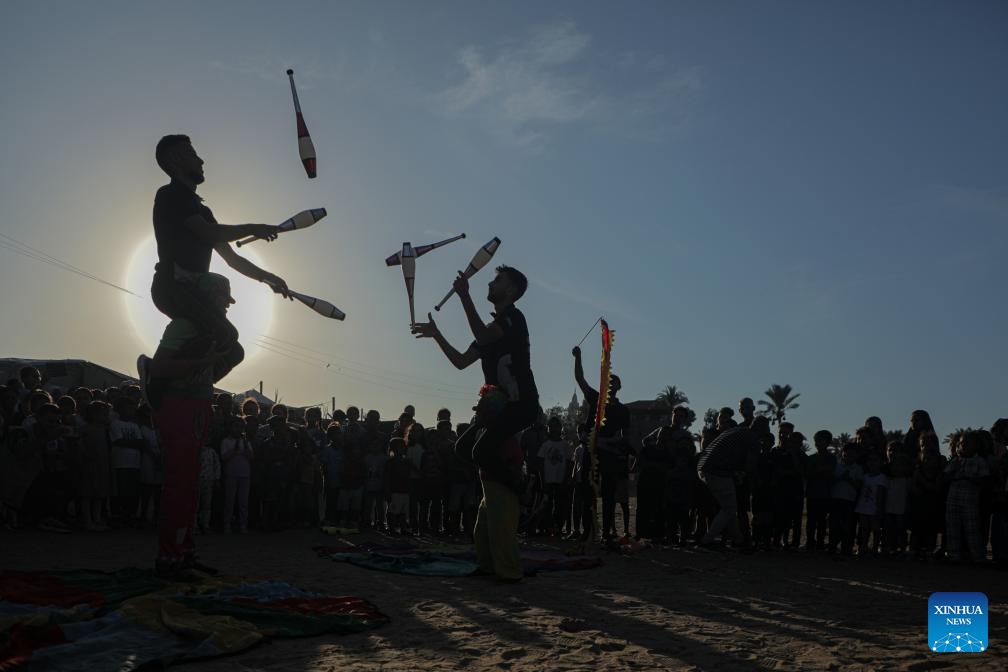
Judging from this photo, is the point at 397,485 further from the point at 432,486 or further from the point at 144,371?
the point at 144,371

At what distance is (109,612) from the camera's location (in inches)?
178

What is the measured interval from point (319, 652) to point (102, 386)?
72.1 feet

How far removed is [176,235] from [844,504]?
342 inches

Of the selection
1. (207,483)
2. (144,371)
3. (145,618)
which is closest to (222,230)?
(144,371)

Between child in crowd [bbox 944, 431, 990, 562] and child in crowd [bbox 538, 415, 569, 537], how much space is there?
4933mm

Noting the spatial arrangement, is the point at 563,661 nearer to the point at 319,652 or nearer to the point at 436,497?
the point at 319,652

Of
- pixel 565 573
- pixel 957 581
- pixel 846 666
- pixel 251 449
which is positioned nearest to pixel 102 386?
pixel 251 449

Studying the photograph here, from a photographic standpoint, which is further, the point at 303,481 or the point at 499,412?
the point at 303,481

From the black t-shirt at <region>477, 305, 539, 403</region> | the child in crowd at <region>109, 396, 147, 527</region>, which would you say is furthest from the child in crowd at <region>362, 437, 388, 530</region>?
the black t-shirt at <region>477, 305, 539, 403</region>

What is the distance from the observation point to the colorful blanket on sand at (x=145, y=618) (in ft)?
12.0

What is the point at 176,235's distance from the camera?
593 centimetres

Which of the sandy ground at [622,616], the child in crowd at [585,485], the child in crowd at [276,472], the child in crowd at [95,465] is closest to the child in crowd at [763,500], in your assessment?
the sandy ground at [622,616]

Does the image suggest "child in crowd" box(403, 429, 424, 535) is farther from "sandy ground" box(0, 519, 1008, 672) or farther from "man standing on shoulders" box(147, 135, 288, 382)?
"man standing on shoulders" box(147, 135, 288, 382)

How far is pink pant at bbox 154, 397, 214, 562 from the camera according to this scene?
18.8 ft
